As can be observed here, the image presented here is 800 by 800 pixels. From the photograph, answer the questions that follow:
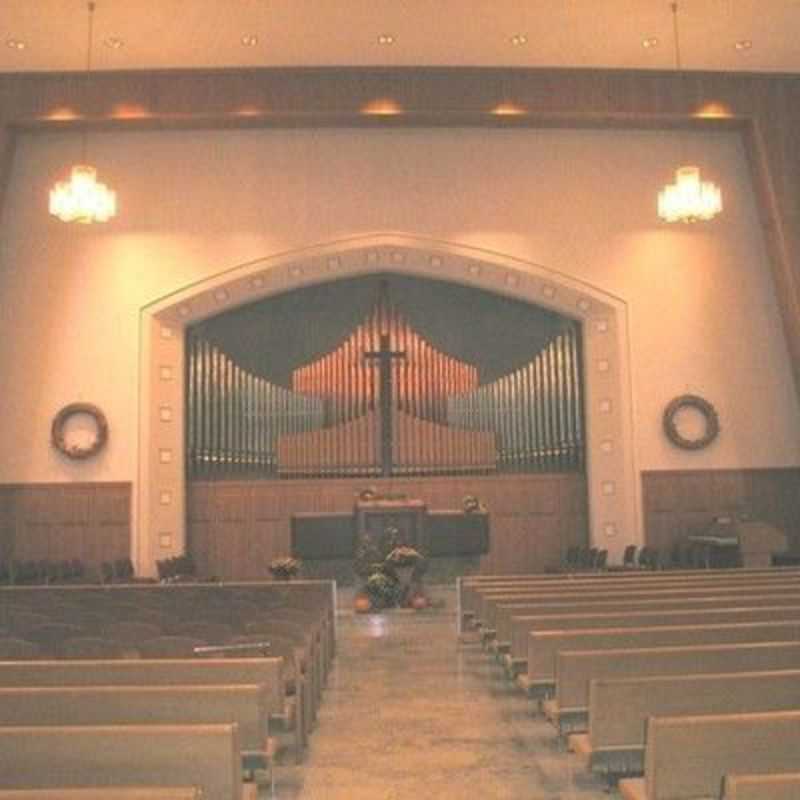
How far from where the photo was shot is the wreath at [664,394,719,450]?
46.1 ft

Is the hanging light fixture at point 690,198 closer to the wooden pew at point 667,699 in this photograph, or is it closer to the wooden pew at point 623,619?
the wooden pew at point 623,619

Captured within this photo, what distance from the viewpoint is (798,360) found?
13.4m

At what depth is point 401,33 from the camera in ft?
40.4

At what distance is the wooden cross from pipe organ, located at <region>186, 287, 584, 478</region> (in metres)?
0.01

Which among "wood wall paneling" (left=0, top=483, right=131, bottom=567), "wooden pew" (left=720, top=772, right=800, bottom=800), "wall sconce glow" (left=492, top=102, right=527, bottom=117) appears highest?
"wall sconce glow" (left=492, top=102, right=527, bottom=117)

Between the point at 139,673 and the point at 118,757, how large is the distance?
115cm

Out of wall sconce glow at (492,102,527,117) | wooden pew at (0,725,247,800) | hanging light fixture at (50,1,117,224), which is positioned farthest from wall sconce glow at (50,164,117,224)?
wooden pew at (0,725,247,800)

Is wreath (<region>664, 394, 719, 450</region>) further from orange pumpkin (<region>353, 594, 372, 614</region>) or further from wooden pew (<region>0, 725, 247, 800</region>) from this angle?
wooden pew (<region>0, 725, 247, 800</region>)

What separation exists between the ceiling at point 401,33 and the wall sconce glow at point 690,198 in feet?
7.04

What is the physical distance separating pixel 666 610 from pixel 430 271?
30.0ft

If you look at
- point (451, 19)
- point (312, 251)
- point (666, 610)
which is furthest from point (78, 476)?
point (666, 610)

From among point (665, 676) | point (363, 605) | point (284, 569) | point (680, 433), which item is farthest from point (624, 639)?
point (680, 433)

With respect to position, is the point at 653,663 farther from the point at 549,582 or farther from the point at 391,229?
the point at 391,229

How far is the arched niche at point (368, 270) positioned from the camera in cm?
1398
